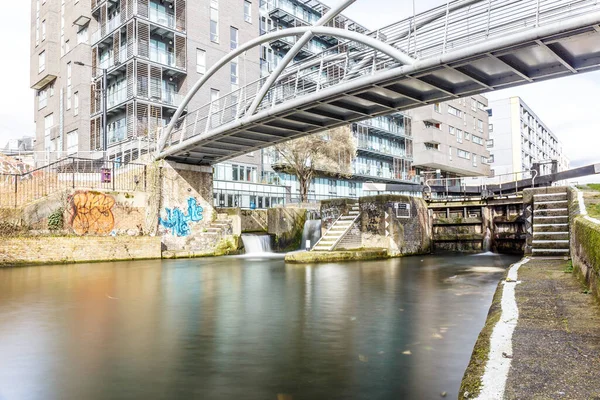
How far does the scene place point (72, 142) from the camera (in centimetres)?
4516

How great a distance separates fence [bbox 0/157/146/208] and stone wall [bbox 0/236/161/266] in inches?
120

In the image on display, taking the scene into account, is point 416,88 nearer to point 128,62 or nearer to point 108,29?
point 128,62

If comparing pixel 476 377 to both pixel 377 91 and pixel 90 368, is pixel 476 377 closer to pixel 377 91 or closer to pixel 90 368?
pixel 90 368

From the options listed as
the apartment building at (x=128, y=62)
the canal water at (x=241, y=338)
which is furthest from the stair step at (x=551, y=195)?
the apartment building at (x=128, y=62)

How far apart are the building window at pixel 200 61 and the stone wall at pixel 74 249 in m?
23.2

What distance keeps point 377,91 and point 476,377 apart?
55.7 feet

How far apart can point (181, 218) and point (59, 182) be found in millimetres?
6828

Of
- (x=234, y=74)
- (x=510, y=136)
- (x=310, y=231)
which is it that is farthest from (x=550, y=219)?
(x=510, y=136)

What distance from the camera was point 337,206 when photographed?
2498 cm

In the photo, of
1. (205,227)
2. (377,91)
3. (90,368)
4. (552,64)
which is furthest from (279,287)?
(205,227)

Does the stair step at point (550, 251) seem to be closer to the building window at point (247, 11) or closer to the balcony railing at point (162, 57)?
the balcony railing at point (162, 57)

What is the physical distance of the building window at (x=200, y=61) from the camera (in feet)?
145

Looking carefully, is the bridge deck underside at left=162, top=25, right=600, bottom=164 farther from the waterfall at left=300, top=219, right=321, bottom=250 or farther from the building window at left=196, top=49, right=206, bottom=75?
the building window at left=196, top=49, right=206, bottom=75

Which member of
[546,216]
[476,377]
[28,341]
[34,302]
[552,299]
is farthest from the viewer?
[546,216]
